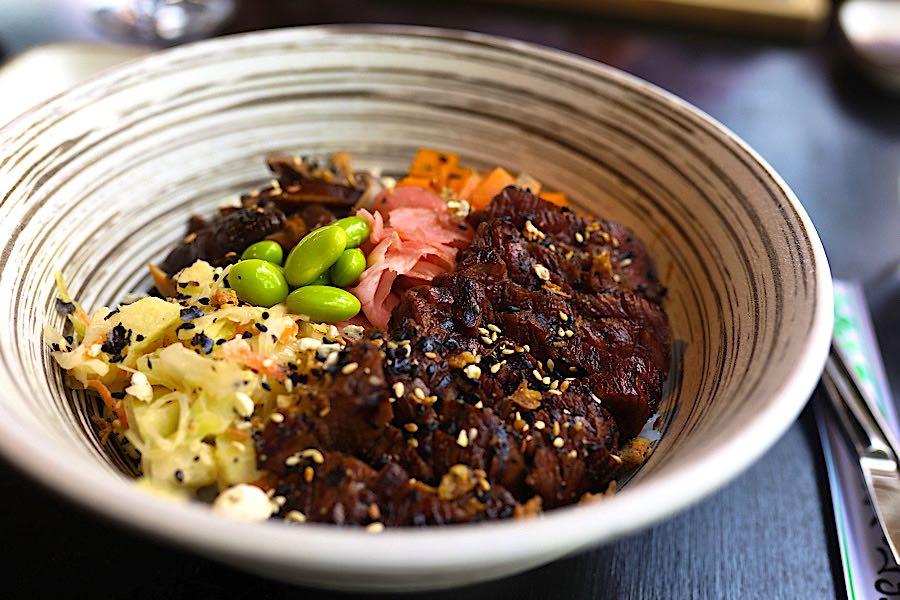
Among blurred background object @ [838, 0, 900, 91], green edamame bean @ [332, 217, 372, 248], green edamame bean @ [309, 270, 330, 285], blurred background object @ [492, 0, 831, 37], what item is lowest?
green edamame bean @ [309, 270, 330, 285]

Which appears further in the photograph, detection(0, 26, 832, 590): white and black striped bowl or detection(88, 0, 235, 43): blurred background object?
detection(88, 0, 235, 43): blurred background object

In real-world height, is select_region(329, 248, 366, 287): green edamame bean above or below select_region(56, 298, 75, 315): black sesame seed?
above

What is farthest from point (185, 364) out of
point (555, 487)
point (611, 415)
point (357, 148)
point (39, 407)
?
point (357, 148)

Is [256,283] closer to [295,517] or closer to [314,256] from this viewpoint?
[314,256]

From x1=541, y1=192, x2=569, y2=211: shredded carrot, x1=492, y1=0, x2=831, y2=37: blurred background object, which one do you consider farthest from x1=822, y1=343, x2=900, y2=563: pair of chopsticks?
x1=492, y1=0, x2=831, y2=37: blurred background object

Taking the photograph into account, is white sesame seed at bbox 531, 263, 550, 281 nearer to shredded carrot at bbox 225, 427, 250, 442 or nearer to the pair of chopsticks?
shredded carrot at bbox 225, 427, 250, 442

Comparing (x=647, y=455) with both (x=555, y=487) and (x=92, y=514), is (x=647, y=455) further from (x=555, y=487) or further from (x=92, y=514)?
(x=92, y=514)
